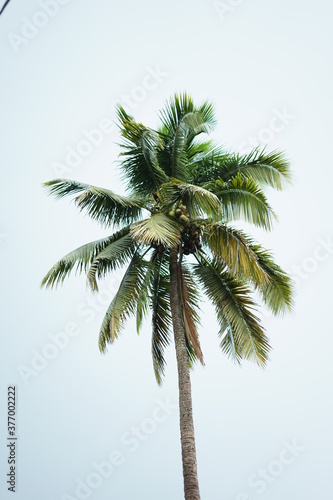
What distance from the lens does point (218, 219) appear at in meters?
13.1

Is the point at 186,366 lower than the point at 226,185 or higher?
lower

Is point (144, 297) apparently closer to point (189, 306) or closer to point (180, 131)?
point (189, 306)

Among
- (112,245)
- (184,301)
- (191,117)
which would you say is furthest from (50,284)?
(191,117)

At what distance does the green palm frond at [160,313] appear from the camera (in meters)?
13.8

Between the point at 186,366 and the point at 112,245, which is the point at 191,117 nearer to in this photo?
the point at 112,245

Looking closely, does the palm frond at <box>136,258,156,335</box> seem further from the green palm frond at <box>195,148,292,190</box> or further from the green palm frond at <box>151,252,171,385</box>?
the green palm frond at <box>195,148,292,190</box>

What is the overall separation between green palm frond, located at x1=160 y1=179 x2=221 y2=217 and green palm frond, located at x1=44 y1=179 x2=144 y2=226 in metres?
1.07

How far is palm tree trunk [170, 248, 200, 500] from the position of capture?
10234mm

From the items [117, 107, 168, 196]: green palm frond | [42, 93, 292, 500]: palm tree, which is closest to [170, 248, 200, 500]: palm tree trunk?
[42, 93, 292, 500]: palm tree

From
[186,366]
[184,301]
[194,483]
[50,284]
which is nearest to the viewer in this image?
[194,483]

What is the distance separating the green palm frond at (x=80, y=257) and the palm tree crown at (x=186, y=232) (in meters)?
0.02

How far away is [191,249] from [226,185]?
4.98 feet

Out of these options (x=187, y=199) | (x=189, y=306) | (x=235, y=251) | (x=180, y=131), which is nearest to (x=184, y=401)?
(x=189, y=306)

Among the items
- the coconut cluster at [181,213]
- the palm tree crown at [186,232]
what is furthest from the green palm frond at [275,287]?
the coconut cluster at [181,213]
